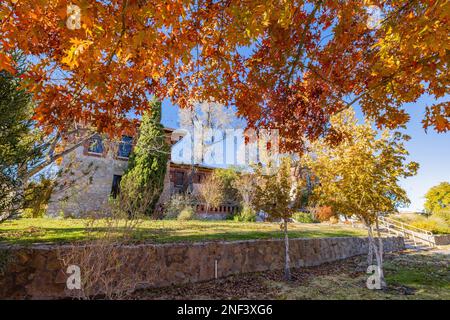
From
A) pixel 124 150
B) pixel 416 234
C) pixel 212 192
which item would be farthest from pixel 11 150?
pixel 416 234

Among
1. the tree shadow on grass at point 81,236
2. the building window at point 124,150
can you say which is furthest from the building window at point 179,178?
the tree shadow on grass at point 81,236

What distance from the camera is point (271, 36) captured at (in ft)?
16.8

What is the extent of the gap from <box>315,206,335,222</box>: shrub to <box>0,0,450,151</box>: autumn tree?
17650 mm

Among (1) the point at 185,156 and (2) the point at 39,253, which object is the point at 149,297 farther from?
(1) the point at 185,156

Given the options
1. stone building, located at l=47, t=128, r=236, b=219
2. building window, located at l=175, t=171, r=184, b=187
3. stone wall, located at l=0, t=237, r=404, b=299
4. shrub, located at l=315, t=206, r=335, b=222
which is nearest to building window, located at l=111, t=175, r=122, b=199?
stone building, located at l=47, t=128, r=236, b=219

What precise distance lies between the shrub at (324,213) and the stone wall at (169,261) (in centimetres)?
1018

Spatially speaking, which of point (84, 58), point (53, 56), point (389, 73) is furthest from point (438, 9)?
point (53, 56)

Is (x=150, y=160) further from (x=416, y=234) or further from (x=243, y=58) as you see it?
(x=416, y=234)

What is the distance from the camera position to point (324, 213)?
22.2 meters

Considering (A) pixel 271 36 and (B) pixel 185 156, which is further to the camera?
(B) pixel 185 156

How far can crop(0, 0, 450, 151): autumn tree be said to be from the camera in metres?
3.59

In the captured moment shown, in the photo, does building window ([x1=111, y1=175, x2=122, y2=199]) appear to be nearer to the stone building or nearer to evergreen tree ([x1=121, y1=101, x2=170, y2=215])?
the stone building

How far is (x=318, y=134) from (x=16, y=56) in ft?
21.4

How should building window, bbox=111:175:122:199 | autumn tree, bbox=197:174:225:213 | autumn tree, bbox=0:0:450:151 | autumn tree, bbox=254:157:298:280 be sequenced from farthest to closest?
autumn tree, bbox=197:174:225:213 → building window, bbox=111:175:122:199 → autumn tree, bbox=254:157:298:280 → autumn tree, bbox=0:0:450:151
